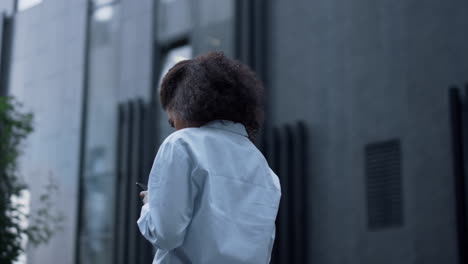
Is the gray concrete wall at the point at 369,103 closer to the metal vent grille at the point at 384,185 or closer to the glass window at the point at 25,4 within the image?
the metal vent grille at the point at 384,185

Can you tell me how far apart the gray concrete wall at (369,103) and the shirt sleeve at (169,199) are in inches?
340

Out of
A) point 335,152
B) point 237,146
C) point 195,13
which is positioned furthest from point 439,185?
point 237,146

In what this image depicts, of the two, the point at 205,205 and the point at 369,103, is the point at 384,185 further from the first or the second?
the point at 205,205

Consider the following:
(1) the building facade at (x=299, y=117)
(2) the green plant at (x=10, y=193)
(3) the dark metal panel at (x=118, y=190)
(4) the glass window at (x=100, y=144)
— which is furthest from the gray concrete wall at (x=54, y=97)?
(3) the dark metal panel at (x=118, y=190)

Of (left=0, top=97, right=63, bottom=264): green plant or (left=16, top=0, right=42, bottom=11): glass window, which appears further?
(left=16, top=0, right=42, bottom=11): glass window

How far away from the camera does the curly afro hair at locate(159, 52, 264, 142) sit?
2125 millimetres

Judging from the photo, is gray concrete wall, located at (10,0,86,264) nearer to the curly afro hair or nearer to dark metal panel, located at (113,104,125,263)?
dark metal panel, located at (113,104,125,263)

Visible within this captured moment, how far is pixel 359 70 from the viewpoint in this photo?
1148 centimetres

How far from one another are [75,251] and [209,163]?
1399 cm

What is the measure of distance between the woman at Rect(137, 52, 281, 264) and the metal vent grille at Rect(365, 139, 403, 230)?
883 cm

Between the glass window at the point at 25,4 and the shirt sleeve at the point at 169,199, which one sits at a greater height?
the glass window at the point at 25,4

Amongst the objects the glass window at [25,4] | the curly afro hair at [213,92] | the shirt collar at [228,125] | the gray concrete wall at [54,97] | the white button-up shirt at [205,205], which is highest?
the glass window at [25,4]

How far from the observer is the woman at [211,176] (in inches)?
77.9

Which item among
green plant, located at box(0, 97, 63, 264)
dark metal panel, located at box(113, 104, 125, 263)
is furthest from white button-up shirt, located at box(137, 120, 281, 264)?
dark metal panel, located at box(113, 104, 125, 263)
